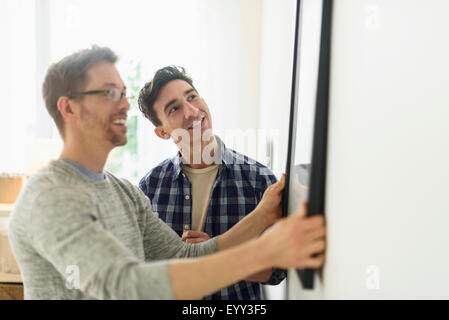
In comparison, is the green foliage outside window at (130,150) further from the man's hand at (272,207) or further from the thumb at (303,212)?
the thumb at (303,212)

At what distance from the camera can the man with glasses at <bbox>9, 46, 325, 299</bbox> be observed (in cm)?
66

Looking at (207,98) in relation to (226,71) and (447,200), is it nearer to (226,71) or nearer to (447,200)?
(226,71)

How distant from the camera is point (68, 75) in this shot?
84cm

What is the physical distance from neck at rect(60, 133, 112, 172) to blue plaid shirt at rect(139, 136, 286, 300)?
56 centimetres

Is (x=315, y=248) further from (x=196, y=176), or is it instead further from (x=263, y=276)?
(x=196, y=176)

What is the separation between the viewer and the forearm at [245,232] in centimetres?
108

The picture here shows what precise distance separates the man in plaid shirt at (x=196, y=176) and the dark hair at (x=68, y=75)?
0.54m

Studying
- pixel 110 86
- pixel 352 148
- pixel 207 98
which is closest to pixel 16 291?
pixel 207 98

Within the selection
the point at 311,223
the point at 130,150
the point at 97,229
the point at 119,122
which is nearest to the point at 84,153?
the point at 119,122

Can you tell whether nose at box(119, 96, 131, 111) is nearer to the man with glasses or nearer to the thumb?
the man with glasses

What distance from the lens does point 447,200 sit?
430 millimetres

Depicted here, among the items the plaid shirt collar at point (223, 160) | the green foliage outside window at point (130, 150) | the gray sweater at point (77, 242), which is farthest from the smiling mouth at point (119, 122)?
the green foliage outside window at point (130, 150)

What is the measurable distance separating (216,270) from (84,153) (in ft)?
1.33
